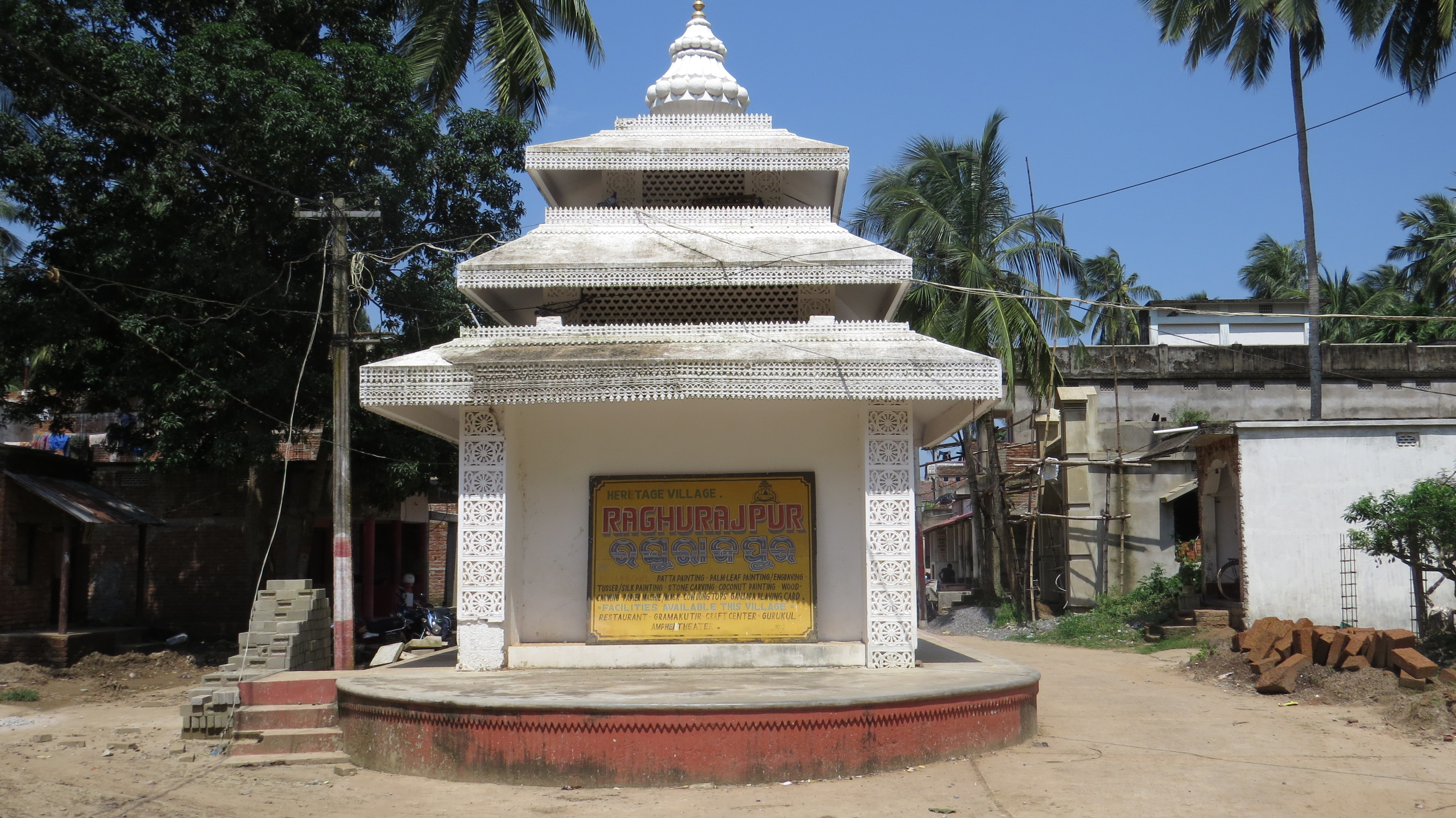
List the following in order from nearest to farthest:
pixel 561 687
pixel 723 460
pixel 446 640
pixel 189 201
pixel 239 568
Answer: pixel 561 687 < pixel 723 460 < pixel 189 201 < pixel 446 640 < pixel 239 568

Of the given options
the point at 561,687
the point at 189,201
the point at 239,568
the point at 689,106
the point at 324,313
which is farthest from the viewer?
the point at 239,568

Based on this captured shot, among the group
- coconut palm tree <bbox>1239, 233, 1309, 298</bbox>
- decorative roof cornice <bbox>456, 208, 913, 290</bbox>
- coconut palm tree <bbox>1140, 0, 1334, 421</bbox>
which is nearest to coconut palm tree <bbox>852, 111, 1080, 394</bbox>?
coconut palm tree <bbox>1140, 0, 1334, 421</bbox>

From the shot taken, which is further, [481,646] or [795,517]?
[795,517]

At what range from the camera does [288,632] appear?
1275cm

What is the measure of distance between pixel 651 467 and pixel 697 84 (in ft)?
17.8

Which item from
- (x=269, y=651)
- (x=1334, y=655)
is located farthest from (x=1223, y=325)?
(x=269, y=651)

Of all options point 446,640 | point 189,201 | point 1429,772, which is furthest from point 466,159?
point 1429,772

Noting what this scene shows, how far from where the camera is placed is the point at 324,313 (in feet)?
62.5

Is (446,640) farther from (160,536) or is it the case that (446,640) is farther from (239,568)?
(160,536)

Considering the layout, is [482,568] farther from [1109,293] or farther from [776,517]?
[1109,293]

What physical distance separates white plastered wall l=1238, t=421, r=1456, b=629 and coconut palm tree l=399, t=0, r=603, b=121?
14.6 meters

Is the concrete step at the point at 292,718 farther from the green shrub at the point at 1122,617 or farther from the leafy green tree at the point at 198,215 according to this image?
the green shrub at the point at 1122,617

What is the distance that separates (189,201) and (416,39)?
645 centimetres

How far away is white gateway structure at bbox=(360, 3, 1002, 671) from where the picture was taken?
10625 millimetres
